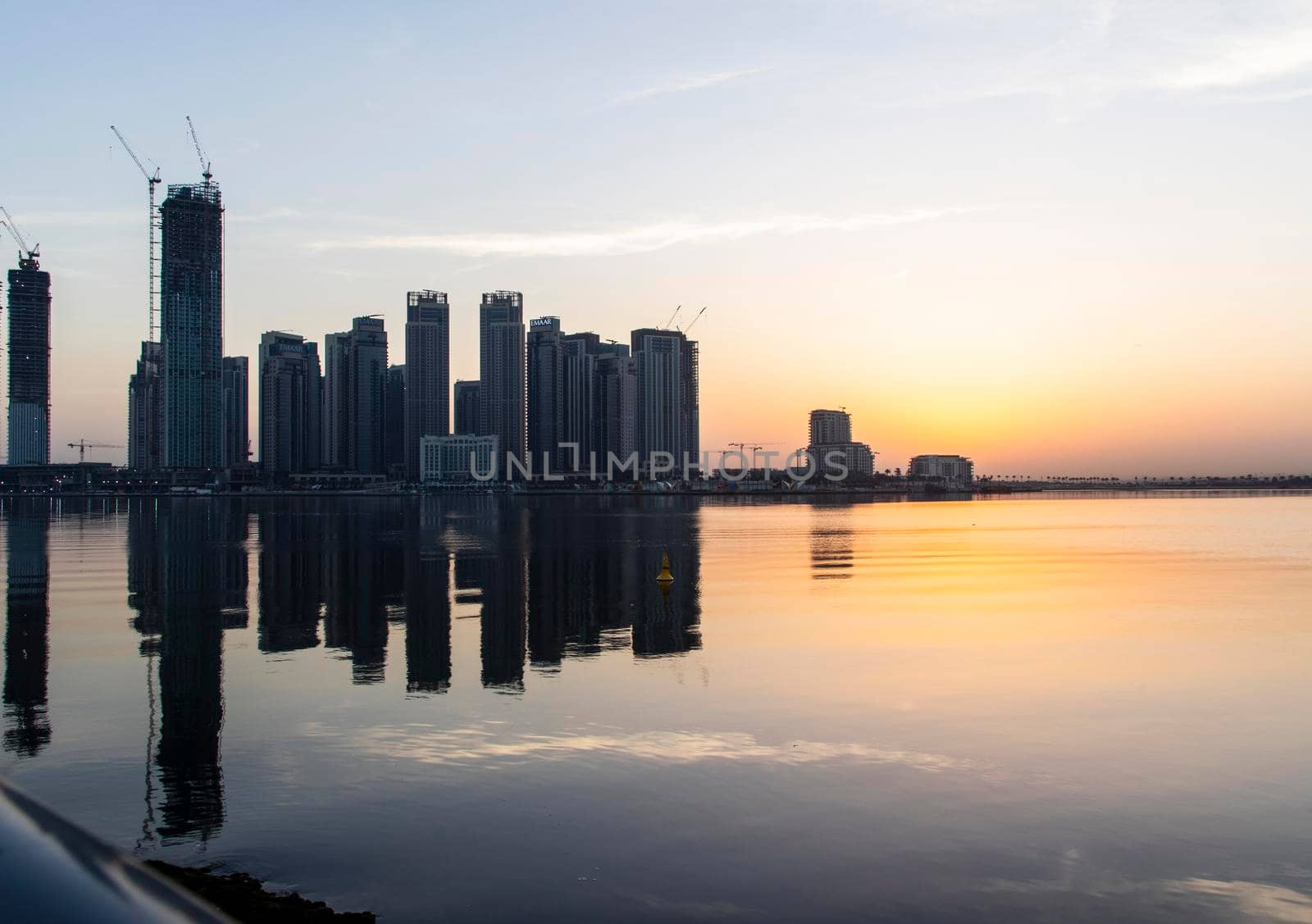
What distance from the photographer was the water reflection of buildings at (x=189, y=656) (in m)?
13.5

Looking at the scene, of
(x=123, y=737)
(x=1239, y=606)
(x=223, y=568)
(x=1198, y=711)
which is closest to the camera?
(x=123, y=737)

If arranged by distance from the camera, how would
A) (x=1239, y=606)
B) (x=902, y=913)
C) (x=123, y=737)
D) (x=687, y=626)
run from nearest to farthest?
(x=902, y=913)
(x=123, y=737)
(x=687, y=626)
(x=1239, y=606)

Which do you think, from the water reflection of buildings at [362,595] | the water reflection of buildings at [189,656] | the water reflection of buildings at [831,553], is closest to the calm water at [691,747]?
the water reflection of buildings at [189,656]

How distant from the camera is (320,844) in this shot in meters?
11.9

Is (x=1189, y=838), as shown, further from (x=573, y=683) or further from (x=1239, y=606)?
(x=1239, y=606)

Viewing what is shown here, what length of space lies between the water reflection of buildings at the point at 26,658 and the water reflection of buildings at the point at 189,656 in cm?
189

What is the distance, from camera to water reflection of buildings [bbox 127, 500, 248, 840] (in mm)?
13484

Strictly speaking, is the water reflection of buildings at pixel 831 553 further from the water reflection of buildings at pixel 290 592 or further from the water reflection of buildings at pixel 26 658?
the water reflection of buildings at pixel 26 658

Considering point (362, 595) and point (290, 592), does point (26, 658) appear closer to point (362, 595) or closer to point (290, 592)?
point (362, 595)

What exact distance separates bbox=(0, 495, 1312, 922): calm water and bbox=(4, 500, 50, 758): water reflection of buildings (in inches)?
5.7

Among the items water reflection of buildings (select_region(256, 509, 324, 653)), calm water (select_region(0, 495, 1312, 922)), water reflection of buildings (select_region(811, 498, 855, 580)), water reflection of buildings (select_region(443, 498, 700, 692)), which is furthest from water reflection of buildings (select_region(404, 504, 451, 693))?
water reflection of buildings (select_region(811, 498, 855, 580))

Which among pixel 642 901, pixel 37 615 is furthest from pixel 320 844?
pixel 37 615

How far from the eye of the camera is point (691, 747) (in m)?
16.3

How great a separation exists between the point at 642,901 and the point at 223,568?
145 ft
